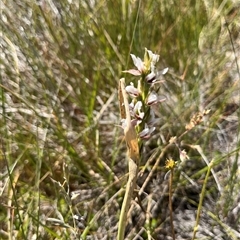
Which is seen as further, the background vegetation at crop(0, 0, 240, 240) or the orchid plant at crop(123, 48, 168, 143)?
the background vegetation at crop(0, 0, 240, 240)

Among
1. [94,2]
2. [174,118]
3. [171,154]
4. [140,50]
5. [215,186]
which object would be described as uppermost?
[94,2]

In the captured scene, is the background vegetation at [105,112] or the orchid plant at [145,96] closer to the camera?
the orchid plant at [145,96]

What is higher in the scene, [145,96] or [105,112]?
[105,112]

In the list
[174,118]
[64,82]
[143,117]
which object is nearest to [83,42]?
[64,82]

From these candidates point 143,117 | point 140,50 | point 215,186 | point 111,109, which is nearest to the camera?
point 143,117

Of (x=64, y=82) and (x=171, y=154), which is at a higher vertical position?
(x=64, y=82)

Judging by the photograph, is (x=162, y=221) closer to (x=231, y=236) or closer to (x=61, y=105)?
(x=231, y=236)

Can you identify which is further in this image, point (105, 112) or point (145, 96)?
point (105, 112)

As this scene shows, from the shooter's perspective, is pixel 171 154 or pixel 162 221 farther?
pixel 171 154
